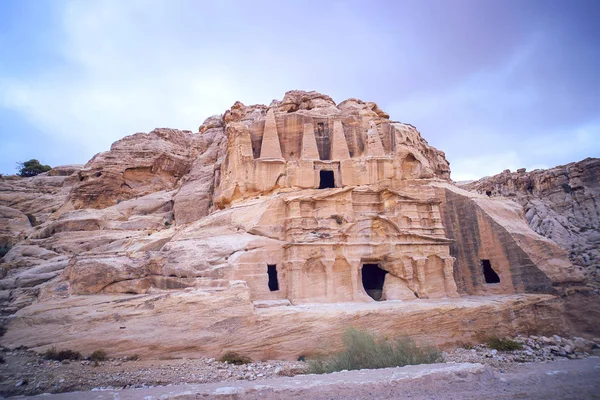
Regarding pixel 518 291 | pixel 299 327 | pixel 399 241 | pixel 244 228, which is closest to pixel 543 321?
pixel 518 291

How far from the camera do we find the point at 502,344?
16922 millimetres

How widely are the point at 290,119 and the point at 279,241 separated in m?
11.4

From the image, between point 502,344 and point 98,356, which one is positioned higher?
point 98,356

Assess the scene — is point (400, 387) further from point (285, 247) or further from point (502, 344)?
point (285, 247)

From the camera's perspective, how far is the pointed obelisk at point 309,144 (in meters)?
26.3

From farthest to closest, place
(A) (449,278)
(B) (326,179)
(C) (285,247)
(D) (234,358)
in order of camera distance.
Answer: (B) (326,179), (A) (449,278), (C) (285,247), (D) (234,358)

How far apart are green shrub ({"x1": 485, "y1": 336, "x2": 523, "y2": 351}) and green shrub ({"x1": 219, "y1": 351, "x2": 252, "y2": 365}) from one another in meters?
11.2

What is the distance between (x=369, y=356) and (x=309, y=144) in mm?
17375

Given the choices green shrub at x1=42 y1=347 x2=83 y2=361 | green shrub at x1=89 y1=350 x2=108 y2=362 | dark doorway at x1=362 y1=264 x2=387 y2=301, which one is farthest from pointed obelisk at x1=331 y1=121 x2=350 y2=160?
green shrub at x1=42 y1=347 x2=83 y2=361

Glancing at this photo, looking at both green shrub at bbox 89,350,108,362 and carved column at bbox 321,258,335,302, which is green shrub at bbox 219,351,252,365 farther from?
carved column at bbox 321,258,335,302

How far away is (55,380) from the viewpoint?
10.9 metres

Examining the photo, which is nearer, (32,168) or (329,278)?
(329,278)

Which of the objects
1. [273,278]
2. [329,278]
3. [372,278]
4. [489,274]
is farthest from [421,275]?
[273,278]

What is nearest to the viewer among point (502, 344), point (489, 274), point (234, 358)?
point (234, 358)
